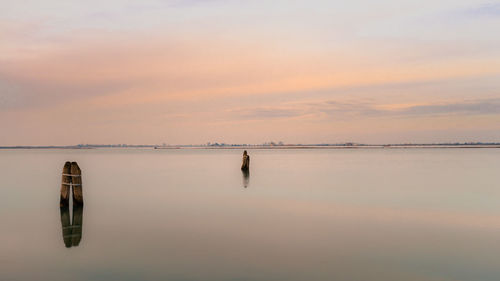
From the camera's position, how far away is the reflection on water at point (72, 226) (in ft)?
39.6

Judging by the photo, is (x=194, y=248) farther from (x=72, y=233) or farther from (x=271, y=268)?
(x=72, y=233)

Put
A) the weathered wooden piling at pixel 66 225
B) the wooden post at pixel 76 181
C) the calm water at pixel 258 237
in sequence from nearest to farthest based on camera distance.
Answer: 1. the calm water at pixel 258 237
2. the weathered wooden piling at pixel 66 225
3. the wooden post at pixel 76 181

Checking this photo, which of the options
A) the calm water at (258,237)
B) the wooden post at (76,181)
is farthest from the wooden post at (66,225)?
the wooden post at (76,181)

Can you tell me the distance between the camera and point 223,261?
31.5 feet

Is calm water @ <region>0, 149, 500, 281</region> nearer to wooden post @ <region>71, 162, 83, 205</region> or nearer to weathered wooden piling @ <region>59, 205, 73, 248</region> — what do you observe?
weathered wooden piling @ <region>59, 205, 73, 248</region>

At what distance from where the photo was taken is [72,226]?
46.4 feet

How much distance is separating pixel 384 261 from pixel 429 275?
113 centimetres

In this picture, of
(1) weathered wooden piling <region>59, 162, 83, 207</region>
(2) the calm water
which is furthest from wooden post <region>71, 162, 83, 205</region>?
(2) the calm water

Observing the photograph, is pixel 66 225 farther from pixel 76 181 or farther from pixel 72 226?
pixel 76 181

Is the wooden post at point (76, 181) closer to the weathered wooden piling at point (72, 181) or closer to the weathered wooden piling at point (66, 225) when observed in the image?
the weathered wooden piling at point (72, 181)

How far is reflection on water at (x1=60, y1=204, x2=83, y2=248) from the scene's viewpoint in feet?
39.6

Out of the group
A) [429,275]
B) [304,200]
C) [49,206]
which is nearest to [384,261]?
[429,275]

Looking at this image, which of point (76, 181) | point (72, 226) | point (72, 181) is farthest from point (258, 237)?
point (72, 181)

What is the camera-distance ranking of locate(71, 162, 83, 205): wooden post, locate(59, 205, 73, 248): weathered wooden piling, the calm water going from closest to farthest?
the calm water < locate(59, 205, 73, 248): weathered wooden piling < locate(71, 162, 83, 205): wooden post
